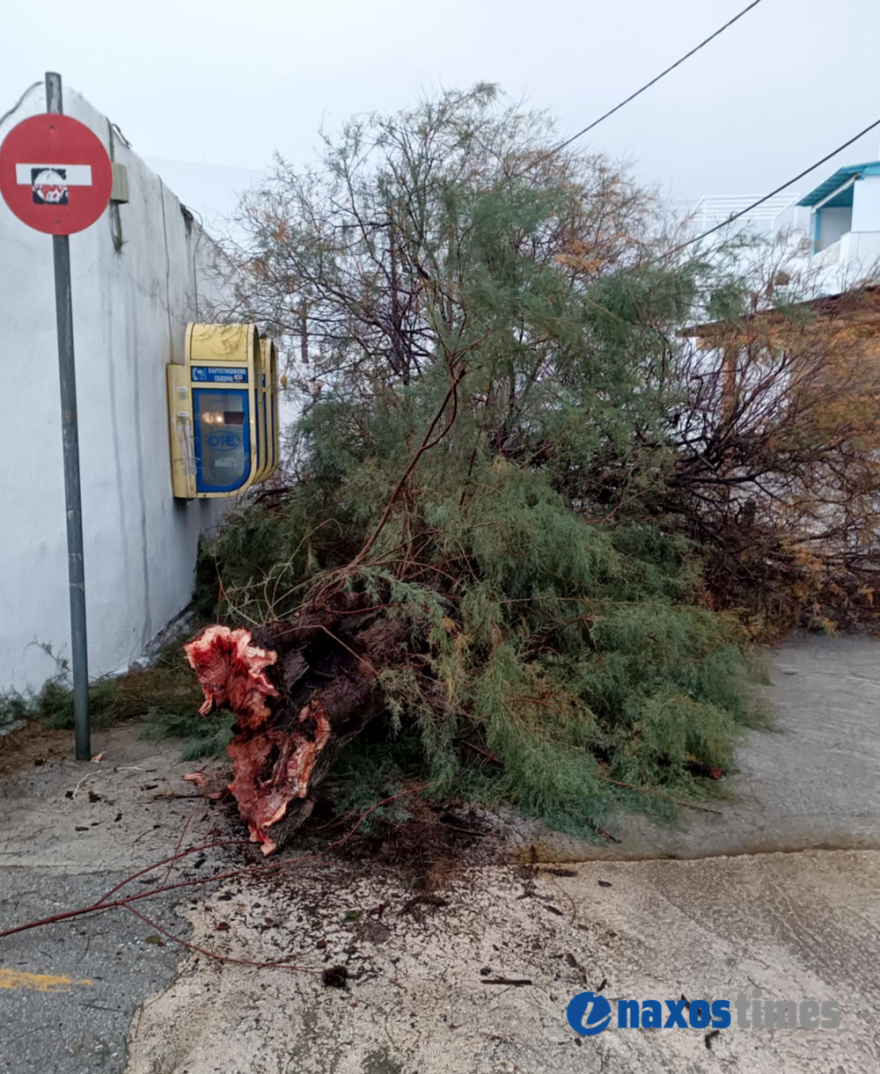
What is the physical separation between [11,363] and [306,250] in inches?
152

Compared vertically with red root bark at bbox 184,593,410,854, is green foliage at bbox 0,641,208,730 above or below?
below

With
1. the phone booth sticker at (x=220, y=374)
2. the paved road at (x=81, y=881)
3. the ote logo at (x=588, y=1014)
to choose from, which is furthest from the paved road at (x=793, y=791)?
the phone booth sticker at (x=220, y=374)

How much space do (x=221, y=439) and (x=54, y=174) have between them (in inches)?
109

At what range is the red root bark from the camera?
312cm

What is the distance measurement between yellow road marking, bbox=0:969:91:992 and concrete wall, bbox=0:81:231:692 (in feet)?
7.08

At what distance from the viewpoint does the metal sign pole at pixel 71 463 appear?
12.1 ft

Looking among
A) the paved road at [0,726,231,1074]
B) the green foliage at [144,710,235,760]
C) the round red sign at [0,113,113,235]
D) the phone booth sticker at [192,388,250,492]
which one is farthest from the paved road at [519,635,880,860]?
the phone booth sticker at [192,388,250,492]

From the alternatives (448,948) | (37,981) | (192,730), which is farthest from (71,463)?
(448,948)

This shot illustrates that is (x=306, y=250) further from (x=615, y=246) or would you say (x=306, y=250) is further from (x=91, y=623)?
(x=91, y=623)

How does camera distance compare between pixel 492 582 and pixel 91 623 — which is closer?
pixel 492 582

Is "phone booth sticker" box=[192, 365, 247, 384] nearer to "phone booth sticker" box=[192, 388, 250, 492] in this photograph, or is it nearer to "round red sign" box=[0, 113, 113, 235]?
"phone booth sticker" box=[192, 388, 250, 492]

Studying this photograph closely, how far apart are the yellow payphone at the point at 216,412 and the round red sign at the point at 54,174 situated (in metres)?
2.35

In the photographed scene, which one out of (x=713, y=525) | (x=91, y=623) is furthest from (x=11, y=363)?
(x=713, y=525)

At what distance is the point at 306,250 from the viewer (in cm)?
743
